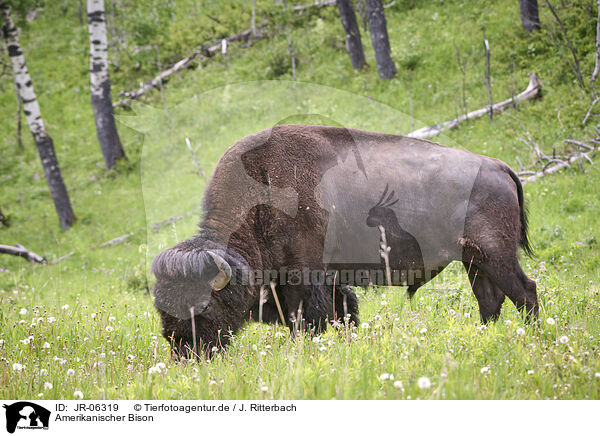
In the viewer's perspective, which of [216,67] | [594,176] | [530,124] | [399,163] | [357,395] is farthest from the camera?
[216,67]

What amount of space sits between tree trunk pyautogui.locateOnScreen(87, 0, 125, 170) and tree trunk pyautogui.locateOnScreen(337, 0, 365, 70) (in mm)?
7170

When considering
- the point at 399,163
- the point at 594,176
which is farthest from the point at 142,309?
the point at 594,176

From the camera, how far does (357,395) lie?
3.00 metres

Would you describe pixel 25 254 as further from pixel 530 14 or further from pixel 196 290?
pixel 530 14

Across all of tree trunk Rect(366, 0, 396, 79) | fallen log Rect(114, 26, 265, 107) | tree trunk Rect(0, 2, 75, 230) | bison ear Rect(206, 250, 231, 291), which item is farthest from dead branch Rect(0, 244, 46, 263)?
tree trunk Rect(366, 0, 396, 79)

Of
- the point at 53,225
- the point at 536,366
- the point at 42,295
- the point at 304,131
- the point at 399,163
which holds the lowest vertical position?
the point at 53,225

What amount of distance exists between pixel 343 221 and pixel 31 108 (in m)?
11.7

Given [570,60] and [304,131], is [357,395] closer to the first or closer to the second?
[304,131]
